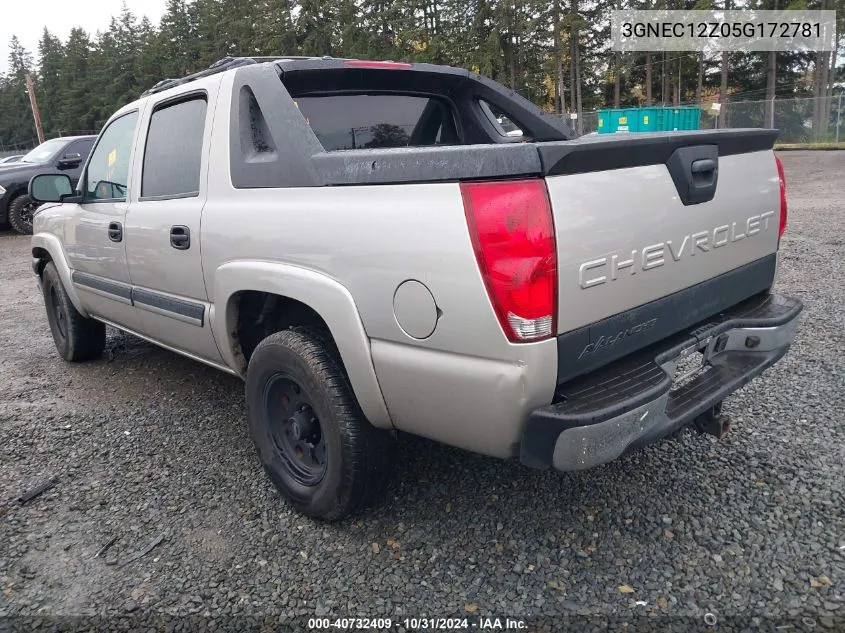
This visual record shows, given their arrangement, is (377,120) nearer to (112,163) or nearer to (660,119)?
(112,163)

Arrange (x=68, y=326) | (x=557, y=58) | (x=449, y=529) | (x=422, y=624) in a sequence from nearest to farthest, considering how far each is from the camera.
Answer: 1. (x=422, y=624)
2. (x=449, y=529)
3. (x=68, y=326)
4. (x=557, y=58)

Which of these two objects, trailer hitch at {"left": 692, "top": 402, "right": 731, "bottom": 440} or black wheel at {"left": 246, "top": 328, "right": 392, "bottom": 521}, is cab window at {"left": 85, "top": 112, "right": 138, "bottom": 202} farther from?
trailer hitch at {"left": 692, "top": 402, "right": 731, "bottom": 440}

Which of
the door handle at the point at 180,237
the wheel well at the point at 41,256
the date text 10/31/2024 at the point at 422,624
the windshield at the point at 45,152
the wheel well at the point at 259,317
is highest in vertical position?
the windshield at the point at 45,152

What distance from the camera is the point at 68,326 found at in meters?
4.88

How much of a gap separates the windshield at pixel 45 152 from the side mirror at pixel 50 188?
8961 mm

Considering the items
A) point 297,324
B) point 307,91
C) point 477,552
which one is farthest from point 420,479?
point 307,91

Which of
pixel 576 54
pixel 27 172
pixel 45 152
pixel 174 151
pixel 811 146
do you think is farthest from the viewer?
pixel 576 54

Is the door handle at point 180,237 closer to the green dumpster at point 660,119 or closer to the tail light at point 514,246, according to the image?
the tail light at point 514,246

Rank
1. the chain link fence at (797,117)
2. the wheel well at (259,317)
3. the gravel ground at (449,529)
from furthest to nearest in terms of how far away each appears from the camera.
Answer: the chain link fence at (797,117) → the wheel well at (259,317) → the gravel ground at (449,529)

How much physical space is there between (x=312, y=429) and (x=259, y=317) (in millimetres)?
602

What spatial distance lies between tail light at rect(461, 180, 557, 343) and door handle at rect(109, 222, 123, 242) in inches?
99.8

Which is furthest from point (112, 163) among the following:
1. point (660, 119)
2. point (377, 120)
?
point (660, 119)

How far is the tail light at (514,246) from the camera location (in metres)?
1.92

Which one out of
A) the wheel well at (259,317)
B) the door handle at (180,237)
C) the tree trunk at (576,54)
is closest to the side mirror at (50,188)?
the door handle at (180,237)
